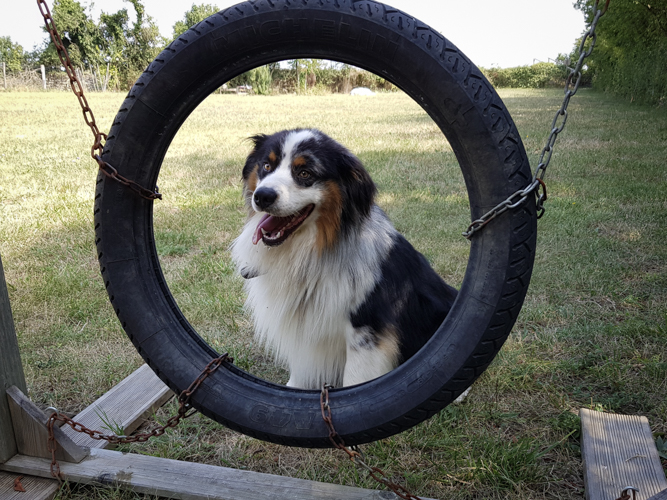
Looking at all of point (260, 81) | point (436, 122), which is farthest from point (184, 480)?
point (260, 81)

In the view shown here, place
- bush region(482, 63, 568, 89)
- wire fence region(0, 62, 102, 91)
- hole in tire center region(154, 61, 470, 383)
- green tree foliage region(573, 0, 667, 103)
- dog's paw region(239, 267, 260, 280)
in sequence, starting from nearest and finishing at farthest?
dog's paw region(239, 267, 260, 280)
hole in tire center region(154, 61, 470, 383)
green tree foliage region(573, 0, 667, 103)
wire fence region(0, 62, 102, 91)
bush region(482, 63, 568, 89)

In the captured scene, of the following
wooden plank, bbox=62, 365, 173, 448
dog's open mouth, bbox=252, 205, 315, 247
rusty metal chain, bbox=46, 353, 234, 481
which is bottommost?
wooden plank, bbox=62, 365, 173, 448

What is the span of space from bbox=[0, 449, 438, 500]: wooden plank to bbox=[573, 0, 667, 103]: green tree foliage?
15876 mm

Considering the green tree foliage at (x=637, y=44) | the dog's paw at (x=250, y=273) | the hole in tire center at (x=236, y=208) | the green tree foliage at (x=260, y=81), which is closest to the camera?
the dog's paw at (x=250, y=273)

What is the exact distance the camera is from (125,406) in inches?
98.9

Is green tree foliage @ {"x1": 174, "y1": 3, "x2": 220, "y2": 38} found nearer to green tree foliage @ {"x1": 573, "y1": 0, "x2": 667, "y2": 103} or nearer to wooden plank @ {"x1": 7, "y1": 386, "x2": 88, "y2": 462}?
green tree foliage @ {"x1": 573, "y1": 0, "x2": 667, "y2": 103}

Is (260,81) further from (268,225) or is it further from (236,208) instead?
(268,225)

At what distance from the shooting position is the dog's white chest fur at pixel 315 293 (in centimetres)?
230

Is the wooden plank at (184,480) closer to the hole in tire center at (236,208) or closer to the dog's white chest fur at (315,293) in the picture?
the dog's white chest fur at (315,293)

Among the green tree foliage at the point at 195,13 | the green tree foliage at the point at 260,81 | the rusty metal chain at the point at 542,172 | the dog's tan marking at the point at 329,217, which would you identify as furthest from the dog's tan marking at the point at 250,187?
the green tree foliage at the point at 195,13

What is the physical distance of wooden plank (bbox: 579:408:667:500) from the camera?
189cm

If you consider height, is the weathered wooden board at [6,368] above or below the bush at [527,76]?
below

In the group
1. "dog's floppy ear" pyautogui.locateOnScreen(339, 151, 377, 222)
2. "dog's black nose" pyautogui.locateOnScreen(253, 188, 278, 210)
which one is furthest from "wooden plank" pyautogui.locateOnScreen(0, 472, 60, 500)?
"dog's floppy ear" pyautogui.locateOnScreen(339, 151, 377, 222)

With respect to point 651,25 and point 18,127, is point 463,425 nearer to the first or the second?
point 18,127
